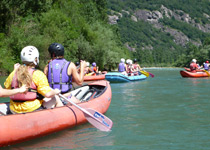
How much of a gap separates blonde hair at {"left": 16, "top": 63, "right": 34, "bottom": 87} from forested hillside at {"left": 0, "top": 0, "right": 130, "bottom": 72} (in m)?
22.9

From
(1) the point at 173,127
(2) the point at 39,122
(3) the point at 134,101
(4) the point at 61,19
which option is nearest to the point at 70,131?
(2) the point at 39,122

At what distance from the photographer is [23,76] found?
213 inches

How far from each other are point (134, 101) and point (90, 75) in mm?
11644

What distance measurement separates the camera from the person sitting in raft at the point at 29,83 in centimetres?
545

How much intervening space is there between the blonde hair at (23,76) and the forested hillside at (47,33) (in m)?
22.9

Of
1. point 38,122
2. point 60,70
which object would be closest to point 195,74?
point 60,70

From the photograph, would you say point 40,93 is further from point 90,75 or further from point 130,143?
point 90,75

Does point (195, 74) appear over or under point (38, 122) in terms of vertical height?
under

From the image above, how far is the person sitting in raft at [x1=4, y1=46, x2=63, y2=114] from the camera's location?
5449mm

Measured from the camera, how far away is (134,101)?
1130cm

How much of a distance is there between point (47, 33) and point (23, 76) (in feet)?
90.6

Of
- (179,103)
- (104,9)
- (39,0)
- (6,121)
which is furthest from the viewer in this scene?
(104,9)

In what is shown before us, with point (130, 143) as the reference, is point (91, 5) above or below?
above

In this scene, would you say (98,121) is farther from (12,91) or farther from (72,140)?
(12,91)
